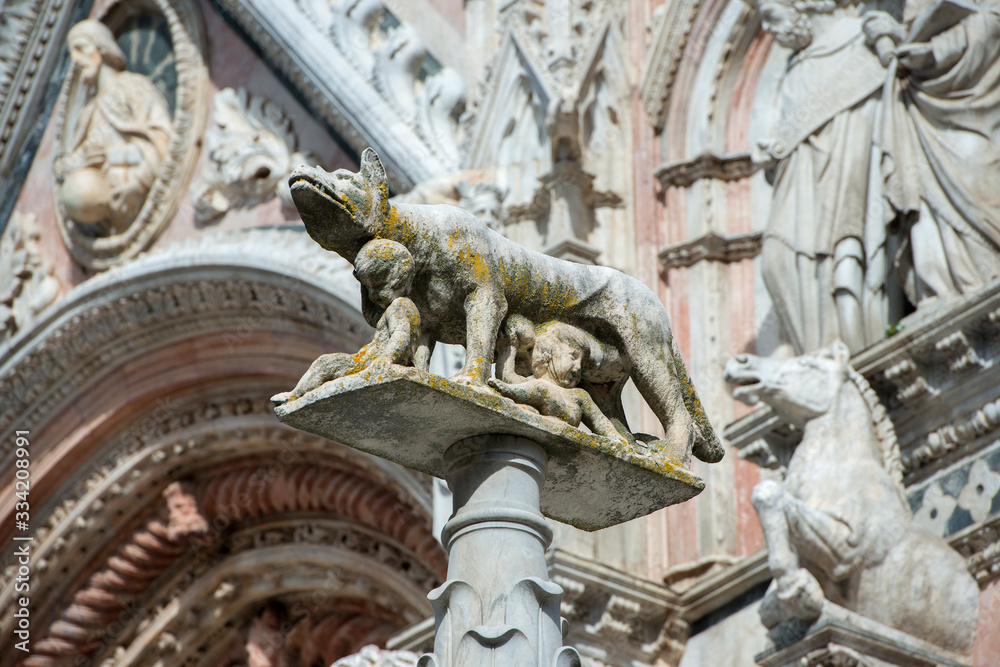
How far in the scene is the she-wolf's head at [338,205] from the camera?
11.5 ft

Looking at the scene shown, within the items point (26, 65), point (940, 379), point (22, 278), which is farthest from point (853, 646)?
point (26, 65)

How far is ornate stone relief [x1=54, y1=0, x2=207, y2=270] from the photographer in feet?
35.9

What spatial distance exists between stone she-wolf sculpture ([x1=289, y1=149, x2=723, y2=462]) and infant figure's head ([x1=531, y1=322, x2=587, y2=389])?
0.03 meters

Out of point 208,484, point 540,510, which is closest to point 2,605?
point 208,484

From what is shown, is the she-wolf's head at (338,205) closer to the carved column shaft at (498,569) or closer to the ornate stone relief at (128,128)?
the carved column shaft at (498,569)

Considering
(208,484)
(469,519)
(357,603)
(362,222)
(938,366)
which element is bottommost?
(469,519)

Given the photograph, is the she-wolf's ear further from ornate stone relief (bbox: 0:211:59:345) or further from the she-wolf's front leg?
ornate stone relief (bbox: 0:211:59:345)

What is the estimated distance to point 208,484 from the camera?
10.9m

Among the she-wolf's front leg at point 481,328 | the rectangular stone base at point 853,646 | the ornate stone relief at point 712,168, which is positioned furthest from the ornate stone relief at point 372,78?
the she-wolf's front leg at point 481,328

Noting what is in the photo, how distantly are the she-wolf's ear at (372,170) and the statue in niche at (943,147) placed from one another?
10.3 feet

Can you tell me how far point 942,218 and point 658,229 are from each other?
7.32 feet

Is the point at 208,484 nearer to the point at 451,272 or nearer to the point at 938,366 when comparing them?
the point at 938,366

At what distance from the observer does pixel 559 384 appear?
3.72m

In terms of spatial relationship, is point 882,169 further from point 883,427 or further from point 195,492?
point 195,492
